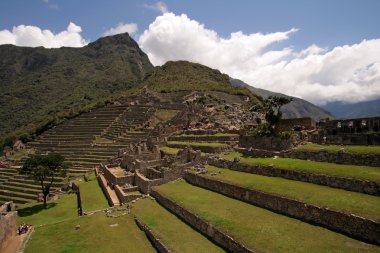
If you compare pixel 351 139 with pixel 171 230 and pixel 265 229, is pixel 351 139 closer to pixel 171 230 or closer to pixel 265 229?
pixel 265 229

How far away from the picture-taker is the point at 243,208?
14.9 m

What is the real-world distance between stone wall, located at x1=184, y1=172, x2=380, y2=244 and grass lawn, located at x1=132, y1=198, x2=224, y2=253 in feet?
9.32

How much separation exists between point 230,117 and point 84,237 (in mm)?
34064

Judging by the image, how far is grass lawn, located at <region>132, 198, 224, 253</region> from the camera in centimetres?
1295

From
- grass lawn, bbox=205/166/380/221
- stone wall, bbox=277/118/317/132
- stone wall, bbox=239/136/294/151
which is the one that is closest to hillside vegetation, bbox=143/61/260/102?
stone wall, bbox=277/118/317/132

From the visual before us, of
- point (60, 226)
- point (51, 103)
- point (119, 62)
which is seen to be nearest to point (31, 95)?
point (51, 103)

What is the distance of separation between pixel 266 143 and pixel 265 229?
11.4m

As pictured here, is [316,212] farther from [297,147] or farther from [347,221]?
[297,147]

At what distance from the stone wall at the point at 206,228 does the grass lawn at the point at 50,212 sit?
8.95 metres

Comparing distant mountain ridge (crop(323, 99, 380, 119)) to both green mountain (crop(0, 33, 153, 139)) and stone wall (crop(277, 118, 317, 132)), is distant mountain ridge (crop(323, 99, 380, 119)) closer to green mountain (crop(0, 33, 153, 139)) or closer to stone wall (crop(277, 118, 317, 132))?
stone wall (crop(277, 118, 317, 132))

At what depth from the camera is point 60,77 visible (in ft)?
440

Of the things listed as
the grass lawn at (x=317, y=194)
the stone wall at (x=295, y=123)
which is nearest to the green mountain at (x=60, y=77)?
the stone wall at (x=295, y=123)

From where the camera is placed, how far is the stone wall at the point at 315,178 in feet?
40.8

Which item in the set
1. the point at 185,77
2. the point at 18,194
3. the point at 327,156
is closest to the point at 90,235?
the point at 327,156
